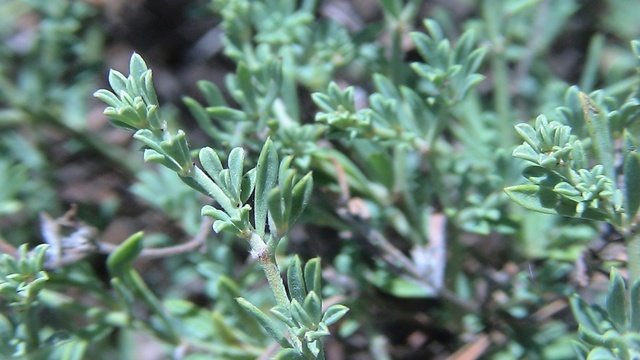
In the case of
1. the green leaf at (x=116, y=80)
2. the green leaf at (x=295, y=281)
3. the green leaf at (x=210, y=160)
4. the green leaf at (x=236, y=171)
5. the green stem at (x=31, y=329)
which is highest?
the green leaf at (x=116, y=80)

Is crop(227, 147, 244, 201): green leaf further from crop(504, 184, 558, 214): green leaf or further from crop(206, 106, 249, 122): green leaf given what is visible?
crop(504, 184, 558, 214): green leaf

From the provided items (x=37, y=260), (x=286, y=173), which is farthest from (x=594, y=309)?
(x=37, y=260)

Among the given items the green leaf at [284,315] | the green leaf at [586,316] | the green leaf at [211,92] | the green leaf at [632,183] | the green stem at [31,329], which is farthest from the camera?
the green leaf at [211,92]

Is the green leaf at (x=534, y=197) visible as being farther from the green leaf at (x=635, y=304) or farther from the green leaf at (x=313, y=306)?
the green leaf at (x=313, y=306)

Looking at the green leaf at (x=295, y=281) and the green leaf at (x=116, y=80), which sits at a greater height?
the green leaf at (x=116, y=80)

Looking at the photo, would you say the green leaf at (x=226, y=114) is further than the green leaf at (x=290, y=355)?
Yes

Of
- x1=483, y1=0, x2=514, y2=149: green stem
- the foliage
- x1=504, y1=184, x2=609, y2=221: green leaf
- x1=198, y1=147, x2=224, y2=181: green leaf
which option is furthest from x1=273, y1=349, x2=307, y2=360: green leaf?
x1=483, y1=0, x2=514, y2=149: green stem

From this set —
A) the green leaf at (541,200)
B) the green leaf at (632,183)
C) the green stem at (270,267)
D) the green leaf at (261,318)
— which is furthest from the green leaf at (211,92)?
the green leaf at (632,183)

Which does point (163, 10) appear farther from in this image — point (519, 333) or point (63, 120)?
point (519, 333)

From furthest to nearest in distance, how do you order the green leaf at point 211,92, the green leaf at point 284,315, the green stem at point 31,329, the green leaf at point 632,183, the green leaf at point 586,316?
the green leaf at point 211,92, the green stem at point 31,329, the green leaf at point 586,316, the green leaf at point 632,183, the green leaf at point 284,315
